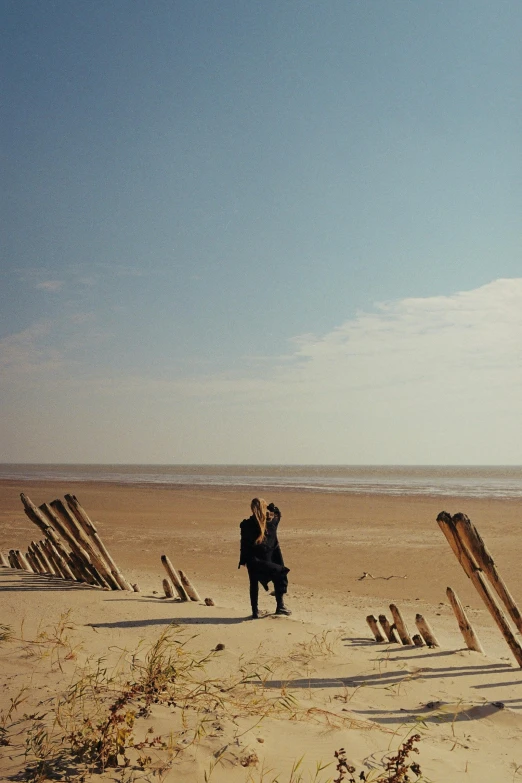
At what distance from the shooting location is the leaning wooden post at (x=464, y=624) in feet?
21.5

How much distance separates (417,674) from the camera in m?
5.84

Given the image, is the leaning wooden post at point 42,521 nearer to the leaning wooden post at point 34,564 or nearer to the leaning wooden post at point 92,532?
the leaning wooden post at point 34,564

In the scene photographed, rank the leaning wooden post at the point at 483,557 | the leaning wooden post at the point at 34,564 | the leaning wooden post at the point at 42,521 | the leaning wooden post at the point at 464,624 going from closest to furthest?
the leaning wooden post at the point at 483,557
the leaning wooden post at the point at 464,624
the leaning wooden post at the point at 42,521
the leaning wooden post at the point at 34,564

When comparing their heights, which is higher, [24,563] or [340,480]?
[24,563]

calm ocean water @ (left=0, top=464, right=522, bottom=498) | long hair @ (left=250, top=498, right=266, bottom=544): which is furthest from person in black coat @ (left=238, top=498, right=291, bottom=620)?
calm ocean water @ (left=0, top=464, right=522, bottom=498)

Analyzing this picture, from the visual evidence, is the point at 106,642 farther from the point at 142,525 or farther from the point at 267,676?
the point at 142,525

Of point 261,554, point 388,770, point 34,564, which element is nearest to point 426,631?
point 261,554

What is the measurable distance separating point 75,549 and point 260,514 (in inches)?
135

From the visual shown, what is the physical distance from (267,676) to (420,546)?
11072mm

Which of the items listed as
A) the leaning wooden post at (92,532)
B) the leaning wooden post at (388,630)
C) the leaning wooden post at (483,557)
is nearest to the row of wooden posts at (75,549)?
the leaning wooden post at (92,532)

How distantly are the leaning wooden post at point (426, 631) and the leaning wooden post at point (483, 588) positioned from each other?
3.28 ft

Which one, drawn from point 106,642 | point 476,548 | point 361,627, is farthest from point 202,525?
point 476,548

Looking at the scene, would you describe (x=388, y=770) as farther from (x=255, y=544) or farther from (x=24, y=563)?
(x=24, y=563)

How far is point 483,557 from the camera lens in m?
5.71
